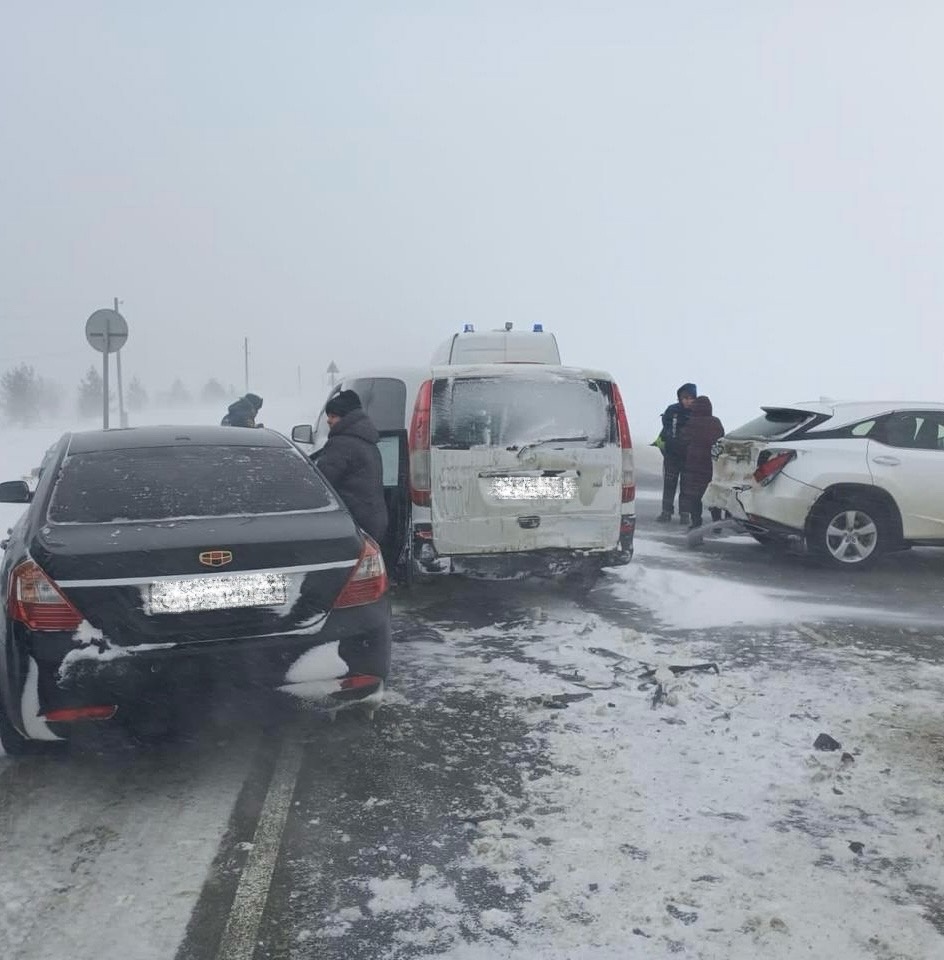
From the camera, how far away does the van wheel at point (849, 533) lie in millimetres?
9422

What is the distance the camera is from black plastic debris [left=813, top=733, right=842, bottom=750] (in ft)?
14.9

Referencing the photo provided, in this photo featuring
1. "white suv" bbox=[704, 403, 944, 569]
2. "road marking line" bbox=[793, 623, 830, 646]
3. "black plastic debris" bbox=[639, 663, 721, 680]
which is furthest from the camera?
"white suv" bbox=[704, 403, 944, 569]

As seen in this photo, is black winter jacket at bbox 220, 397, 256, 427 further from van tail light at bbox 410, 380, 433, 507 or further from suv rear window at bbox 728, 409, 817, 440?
suv rear window at bbox 728, 409, 817, 440

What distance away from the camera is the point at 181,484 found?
4.73m

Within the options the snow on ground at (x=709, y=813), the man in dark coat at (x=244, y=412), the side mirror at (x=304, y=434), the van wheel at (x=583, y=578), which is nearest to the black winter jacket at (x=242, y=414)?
the man in dark coat at (x=244, y=412)

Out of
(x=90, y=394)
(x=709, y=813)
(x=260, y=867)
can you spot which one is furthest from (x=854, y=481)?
(x=90, y=394)

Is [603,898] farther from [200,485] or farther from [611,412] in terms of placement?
[611,412]

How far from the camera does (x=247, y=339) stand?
74.6 meters

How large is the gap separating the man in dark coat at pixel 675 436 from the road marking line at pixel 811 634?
5333mm

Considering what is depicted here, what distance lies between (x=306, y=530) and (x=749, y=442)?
664cm

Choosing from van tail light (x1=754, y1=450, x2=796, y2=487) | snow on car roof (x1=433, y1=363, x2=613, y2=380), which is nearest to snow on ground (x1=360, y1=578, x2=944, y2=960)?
snow on car roof (x1=433, y1=363, x2=613, y2=380)

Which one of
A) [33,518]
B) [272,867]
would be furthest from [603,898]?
[33,518]

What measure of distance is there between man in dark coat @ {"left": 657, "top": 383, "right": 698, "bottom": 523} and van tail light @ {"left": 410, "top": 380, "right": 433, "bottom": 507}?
573 cm

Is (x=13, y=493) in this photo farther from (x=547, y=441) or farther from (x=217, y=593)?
(x=547, y=441)
